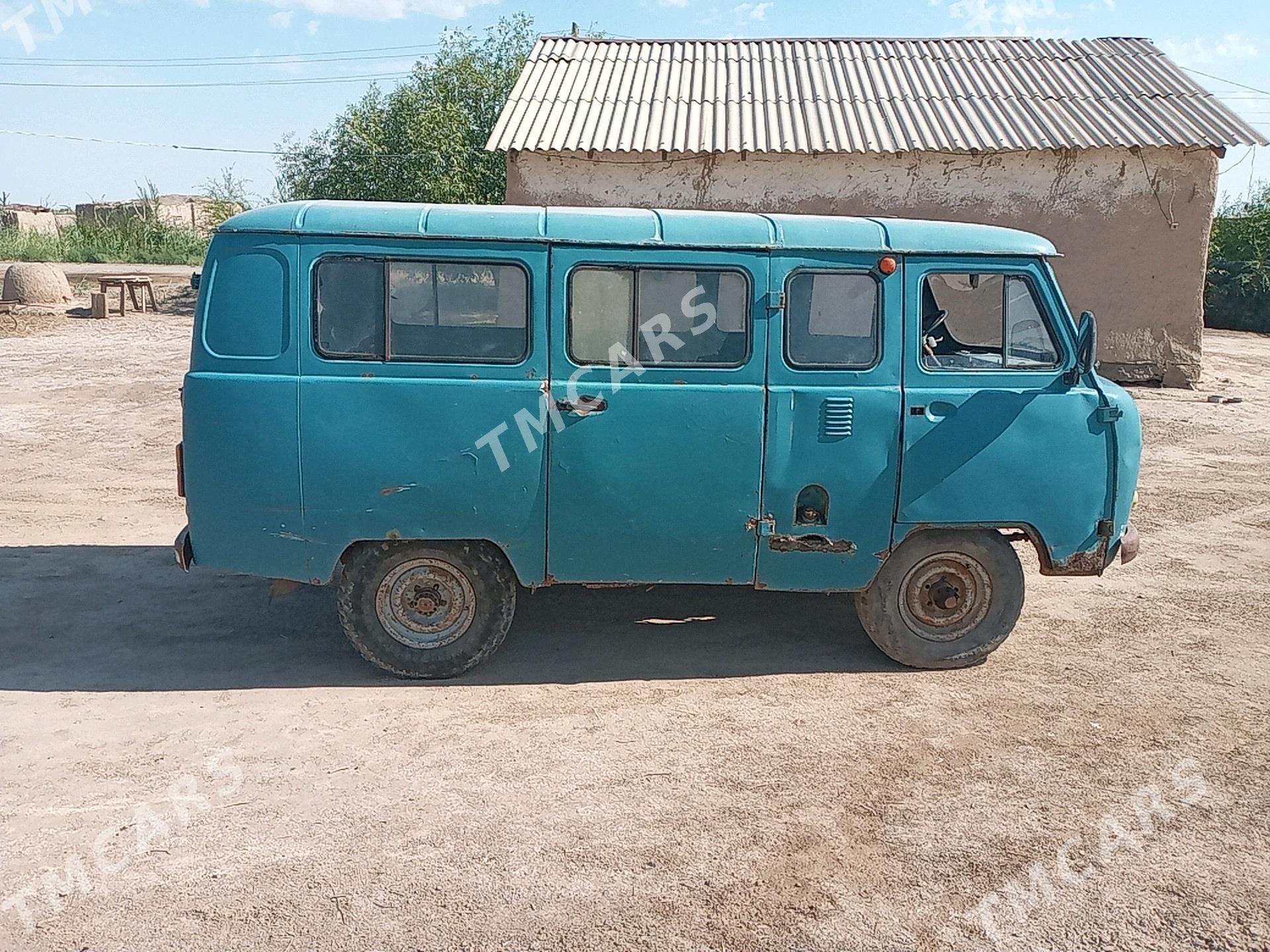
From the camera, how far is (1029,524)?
539 cm

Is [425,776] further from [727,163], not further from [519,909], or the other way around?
[727,163]

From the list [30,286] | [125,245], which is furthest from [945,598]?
[125,245]

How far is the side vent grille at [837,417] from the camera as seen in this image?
17.3 feet

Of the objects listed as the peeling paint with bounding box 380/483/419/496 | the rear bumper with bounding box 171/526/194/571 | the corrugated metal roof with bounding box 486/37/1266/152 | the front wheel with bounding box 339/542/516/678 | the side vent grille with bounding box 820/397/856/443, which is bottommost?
the front wheel with bounding box 339/542/516/678

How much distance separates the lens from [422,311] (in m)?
5.14

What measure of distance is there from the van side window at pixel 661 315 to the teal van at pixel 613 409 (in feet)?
0.04

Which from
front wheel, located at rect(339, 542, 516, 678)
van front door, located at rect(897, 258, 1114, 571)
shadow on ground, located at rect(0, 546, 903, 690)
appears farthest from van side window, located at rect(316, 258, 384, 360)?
van front door, located at rect(897, 258, 1114, 571)

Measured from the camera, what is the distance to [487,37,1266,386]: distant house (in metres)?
13.6

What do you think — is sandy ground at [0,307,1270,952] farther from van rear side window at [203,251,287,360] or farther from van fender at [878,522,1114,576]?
van rear side window at [203,251,287,360]

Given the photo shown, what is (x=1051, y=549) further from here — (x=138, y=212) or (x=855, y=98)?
(x=138, y=212)

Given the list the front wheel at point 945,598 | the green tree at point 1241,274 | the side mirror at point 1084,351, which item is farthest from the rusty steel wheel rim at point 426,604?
the green tree at point 1241,274

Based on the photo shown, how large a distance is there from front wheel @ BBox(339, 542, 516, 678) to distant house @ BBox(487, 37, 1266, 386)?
30.3 feet

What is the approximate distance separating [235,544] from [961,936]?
370cm

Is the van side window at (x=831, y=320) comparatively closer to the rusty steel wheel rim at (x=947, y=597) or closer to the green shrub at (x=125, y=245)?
the rusty steel wheel rim at (x=947, y=597)
